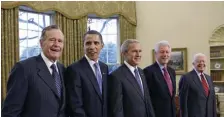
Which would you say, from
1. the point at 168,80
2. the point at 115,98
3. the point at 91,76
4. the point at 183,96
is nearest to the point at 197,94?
the point at 183,96

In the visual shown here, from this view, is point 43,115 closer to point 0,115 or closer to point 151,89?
point 0,115

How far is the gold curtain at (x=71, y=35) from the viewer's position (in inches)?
271

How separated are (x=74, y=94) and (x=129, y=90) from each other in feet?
1.95

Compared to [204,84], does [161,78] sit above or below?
above

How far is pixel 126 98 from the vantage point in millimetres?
2773

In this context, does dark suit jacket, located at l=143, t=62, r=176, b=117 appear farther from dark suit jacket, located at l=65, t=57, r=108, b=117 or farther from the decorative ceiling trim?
the decorative ceiling trim

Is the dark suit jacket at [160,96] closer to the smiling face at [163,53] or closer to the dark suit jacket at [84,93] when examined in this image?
the smiling face at [163,53]

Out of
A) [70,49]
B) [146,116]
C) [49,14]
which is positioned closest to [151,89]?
[146,116]

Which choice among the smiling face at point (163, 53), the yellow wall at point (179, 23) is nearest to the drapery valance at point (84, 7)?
the yellow wall at point (179, 23)

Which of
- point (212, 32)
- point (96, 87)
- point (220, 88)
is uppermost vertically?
point (212, 32)

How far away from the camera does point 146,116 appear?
2.82 meters

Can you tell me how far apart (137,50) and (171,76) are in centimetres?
74

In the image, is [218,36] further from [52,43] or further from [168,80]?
[52,43]

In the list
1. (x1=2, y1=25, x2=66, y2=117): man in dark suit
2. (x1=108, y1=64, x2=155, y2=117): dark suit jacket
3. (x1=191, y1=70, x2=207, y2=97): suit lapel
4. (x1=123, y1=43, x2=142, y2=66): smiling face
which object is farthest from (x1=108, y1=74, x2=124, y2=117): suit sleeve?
(x1=191, y1=70, x2=207, y2=97): suit lapel
